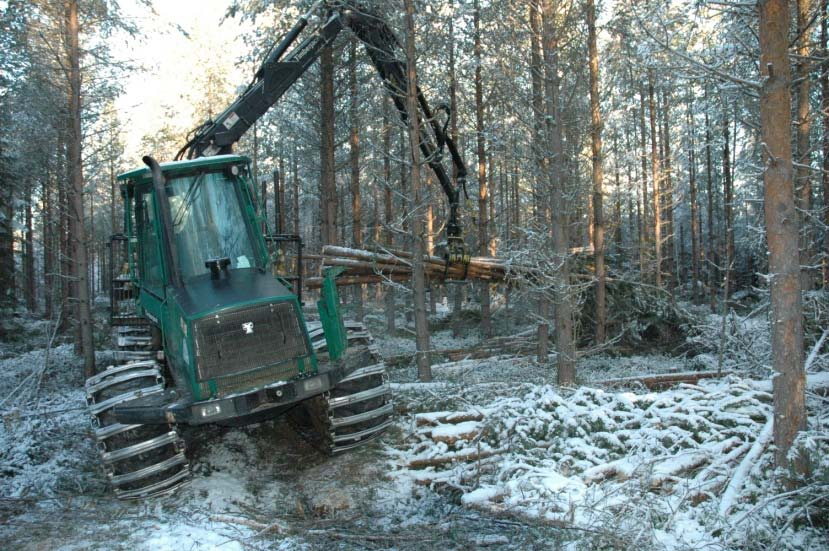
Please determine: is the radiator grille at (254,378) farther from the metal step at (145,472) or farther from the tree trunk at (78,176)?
the tree trunk at (78,176)

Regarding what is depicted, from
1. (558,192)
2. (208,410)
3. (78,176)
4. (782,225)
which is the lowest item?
(208,410)

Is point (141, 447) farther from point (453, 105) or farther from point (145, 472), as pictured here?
point (453, 105)

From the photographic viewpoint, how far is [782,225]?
15.5 ft

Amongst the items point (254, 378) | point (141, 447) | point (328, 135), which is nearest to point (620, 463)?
point (254, 378)

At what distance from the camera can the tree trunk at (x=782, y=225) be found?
471 centimetres

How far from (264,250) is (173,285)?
116 centimetres

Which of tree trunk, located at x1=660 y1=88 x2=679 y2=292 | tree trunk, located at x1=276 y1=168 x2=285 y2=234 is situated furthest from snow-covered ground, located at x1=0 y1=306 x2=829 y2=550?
tree trunk, located at x1=660 y1=88 x2=679 y2=292

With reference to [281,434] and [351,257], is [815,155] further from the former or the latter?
[281,434]

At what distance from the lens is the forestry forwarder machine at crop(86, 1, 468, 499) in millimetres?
5672

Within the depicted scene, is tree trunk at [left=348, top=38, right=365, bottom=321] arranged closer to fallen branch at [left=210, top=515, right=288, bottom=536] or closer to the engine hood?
the engine hood

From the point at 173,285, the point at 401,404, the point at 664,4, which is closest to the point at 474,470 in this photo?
the point at 401,404

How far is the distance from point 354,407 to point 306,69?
22.5ft

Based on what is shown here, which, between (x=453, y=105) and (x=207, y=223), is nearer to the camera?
(x=207, y=223)

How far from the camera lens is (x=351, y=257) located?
1196 centimetres
